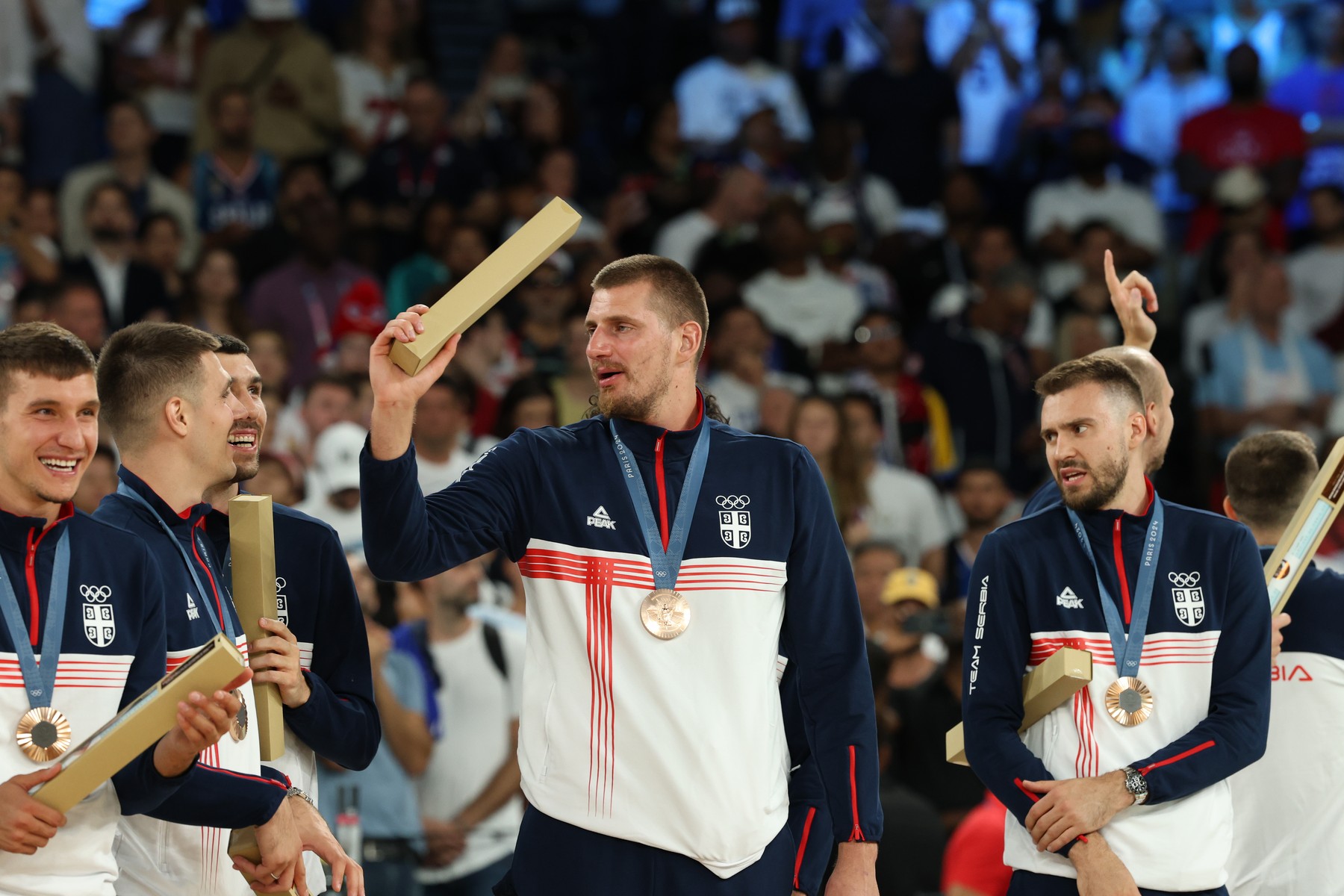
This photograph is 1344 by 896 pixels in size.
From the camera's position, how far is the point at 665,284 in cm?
476

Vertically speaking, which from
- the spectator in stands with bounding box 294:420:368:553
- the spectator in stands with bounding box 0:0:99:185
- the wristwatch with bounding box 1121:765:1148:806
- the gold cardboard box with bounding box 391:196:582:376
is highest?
the spectator in stands with bounding box 0:0:99:185

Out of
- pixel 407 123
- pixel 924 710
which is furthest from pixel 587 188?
pixel 924 710

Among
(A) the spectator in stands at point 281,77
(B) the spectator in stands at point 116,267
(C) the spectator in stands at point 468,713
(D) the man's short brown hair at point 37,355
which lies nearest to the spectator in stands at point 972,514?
(C) the spectator in stands at point 468,713

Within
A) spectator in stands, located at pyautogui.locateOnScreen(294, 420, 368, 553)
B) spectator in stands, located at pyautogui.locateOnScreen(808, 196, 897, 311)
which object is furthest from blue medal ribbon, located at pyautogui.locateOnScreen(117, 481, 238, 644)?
spectator in stands, located at pyautogui.locateOnScreen(808, 196, 897, 311)

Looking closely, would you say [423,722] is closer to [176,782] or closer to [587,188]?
[176,782]

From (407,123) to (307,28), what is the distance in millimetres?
1552

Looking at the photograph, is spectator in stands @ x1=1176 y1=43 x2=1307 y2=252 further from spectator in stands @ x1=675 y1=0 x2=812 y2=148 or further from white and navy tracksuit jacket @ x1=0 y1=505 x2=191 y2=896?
white and navy tracksuit jacket @ x1=0 y1=505 x2=191 y2=896

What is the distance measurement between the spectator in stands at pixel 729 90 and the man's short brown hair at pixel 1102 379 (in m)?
9.56

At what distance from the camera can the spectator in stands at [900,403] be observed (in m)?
11.8

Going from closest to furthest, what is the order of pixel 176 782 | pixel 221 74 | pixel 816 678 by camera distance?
pixel 176 782
pixel 816 678
pixel 221 74

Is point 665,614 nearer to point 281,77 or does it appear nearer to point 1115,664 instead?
point 1115,664

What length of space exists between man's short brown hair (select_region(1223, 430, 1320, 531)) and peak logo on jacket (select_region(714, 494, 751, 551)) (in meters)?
1.89

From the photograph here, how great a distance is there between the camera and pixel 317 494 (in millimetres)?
9227

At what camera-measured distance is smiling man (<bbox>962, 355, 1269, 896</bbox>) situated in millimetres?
4703
